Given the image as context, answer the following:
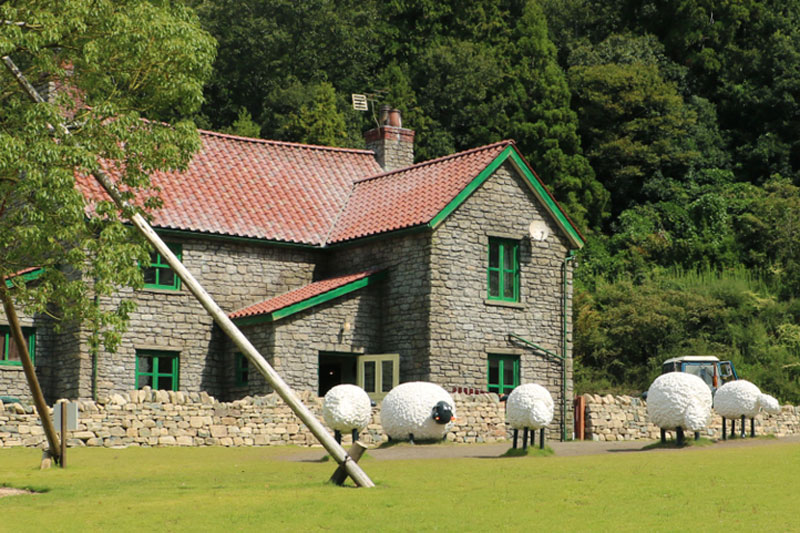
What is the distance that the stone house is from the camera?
104 ft

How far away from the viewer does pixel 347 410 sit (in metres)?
23.4

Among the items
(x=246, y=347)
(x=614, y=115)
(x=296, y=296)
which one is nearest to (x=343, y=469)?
(x=246, y=347)

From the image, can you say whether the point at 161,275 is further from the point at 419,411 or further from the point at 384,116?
the point at 419,411

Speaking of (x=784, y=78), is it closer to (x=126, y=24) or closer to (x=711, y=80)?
(x=711, y=80)

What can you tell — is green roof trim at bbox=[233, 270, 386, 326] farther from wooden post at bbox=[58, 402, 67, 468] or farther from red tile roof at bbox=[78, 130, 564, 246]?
wooden post at bbox=[58, 402, 67, 468]

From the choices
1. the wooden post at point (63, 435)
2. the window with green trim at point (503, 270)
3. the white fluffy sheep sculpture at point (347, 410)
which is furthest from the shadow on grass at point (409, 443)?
the window with green trim at point (503, 270)

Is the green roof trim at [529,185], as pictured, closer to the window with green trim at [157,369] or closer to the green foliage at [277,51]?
the window with green trim at [157,369]

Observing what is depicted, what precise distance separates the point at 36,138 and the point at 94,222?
170 centimetres

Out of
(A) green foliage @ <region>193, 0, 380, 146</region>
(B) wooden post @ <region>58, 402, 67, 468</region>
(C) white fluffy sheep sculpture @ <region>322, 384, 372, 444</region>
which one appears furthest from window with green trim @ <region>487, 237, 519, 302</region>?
(A) green foliage @ <region>193, 0, 380, 146</region>

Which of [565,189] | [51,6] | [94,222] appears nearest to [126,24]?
[51,6]

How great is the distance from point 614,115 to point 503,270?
32346 mm

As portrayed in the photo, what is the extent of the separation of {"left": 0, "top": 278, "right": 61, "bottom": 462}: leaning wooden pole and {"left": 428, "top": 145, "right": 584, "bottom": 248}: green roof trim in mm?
12754

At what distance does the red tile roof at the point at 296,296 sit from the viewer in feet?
103

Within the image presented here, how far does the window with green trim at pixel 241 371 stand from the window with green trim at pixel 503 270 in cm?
680
